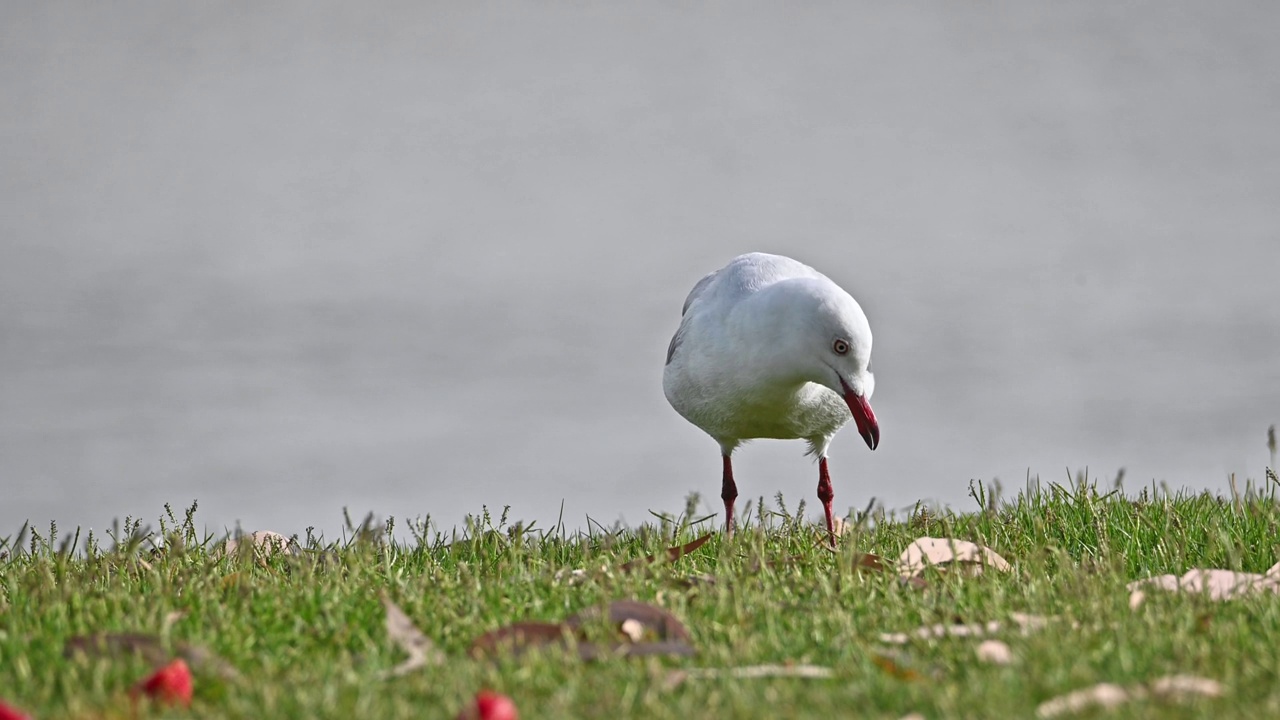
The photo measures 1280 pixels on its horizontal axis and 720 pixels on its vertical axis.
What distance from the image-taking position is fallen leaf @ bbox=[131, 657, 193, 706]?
3.36 m

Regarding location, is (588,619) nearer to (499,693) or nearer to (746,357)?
(499,693)

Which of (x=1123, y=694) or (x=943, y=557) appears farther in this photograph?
(x=943, y=557)

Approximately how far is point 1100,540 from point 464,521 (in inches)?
116

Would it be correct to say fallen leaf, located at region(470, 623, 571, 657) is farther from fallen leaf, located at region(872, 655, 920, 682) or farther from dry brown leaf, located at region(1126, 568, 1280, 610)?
dry brown leaf, located at region(1126, 568, 1280, 610)

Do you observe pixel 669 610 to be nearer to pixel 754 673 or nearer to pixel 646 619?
pixel 646 619

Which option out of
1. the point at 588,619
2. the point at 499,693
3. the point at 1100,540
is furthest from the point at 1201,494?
the point at 499,693

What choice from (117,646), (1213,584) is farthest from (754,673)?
(1213,584)

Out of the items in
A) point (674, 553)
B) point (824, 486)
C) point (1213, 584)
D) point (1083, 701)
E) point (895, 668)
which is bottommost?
point (1083, 701)

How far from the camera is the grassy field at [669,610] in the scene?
132 inches

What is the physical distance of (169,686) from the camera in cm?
337

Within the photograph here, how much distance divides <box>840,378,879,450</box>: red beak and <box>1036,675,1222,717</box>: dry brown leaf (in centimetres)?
329

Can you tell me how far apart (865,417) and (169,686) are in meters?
4.07

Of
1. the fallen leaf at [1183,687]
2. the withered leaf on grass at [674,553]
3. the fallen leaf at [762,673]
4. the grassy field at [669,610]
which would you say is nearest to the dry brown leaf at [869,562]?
the grassy field at [669,610]

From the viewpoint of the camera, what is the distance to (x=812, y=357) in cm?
665
